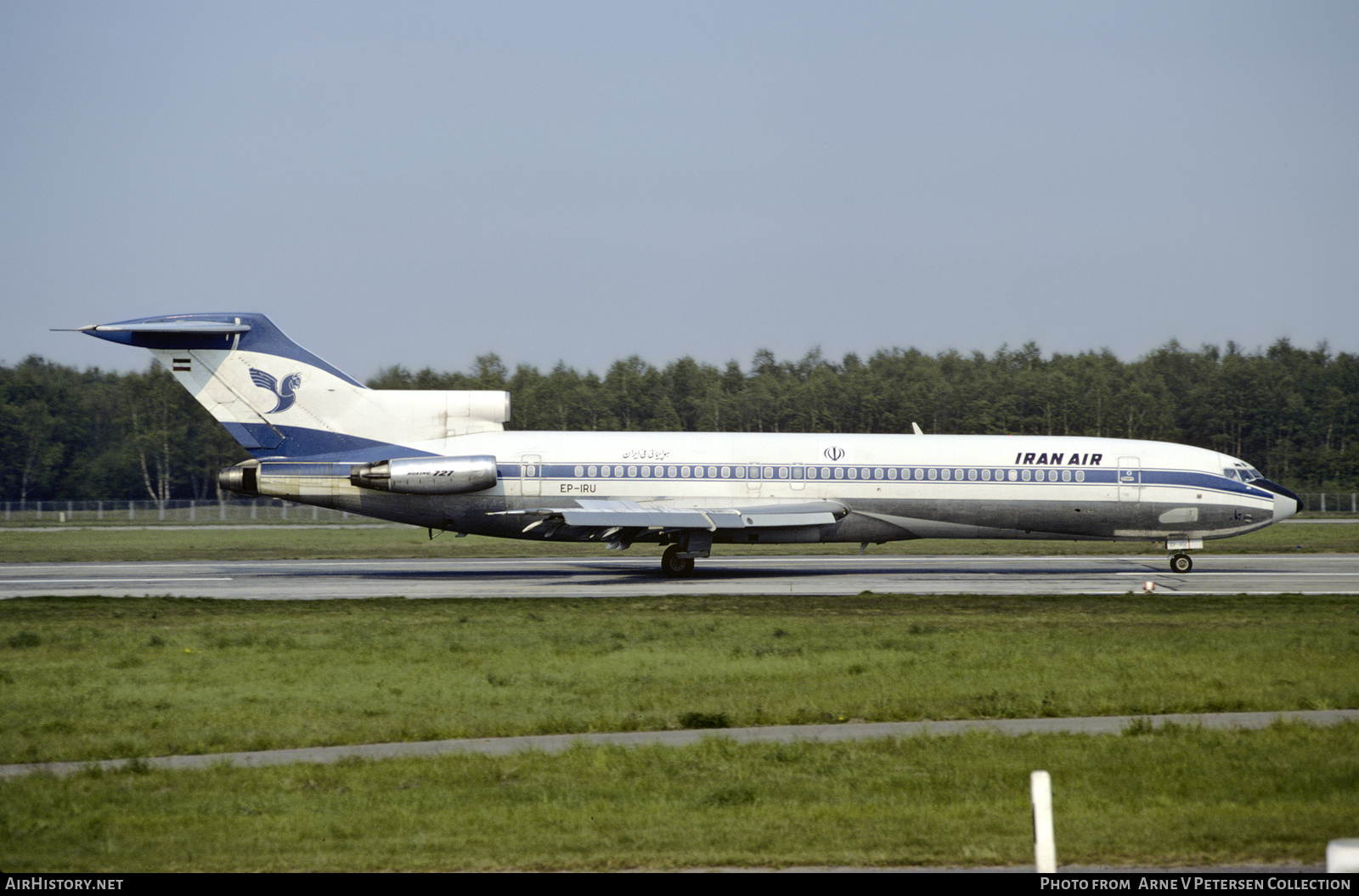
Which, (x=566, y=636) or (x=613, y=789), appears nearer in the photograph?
(x=613, y=789)

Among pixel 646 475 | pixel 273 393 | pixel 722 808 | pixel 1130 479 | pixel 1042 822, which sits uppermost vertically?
pixel 273 393

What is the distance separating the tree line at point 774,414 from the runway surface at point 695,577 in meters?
50.8

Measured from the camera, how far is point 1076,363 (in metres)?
115

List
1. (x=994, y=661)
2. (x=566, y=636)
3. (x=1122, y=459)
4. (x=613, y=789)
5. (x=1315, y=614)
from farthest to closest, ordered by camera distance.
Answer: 1. (x=1122, y=459)
2. (x=1315, y=614)
3. (x=566, y=636)
4. (x=994, y=661)
5. (x=613, y=789)

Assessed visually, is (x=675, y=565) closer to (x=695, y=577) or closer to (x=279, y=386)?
(x=695, y=577)

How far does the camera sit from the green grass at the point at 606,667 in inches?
509

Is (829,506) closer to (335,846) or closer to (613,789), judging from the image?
(613,789)

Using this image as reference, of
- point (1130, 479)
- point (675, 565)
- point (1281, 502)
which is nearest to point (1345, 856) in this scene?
point (675, 565)

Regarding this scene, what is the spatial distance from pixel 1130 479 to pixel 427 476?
18832 millimetres

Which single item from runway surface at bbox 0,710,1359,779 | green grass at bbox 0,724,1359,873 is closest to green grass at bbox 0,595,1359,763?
runway surface at bbox 0,710,1359,779

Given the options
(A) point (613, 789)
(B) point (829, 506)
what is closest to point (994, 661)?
(A) point (613, 789)

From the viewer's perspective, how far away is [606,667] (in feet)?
53.0

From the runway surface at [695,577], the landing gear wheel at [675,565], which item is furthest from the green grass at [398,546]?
the landing gear wheel at [675,565]
